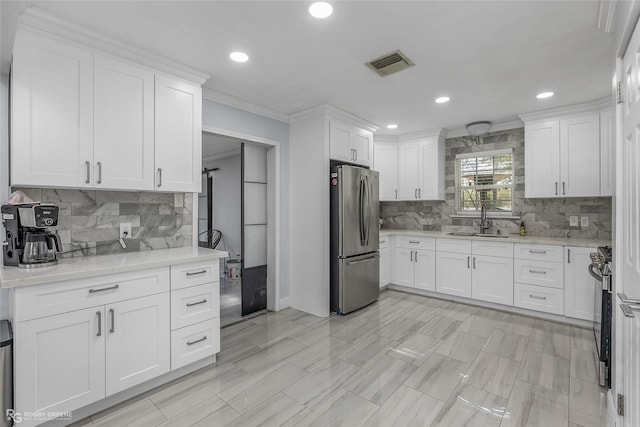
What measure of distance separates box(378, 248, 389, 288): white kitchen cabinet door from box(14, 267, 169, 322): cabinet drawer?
3061 mm

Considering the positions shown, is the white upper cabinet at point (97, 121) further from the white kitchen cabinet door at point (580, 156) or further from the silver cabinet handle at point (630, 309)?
the white kitchen cabinet door at point (580, 156)

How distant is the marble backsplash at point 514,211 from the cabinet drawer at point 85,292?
4147mm

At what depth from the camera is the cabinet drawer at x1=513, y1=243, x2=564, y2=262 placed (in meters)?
3.34

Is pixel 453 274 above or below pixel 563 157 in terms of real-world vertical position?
below

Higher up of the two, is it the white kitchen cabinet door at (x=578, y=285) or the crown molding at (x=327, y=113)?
the crown molding at (x=327, y=113)

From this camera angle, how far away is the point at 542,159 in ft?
12.3

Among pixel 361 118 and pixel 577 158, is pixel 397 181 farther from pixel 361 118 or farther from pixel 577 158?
pixel 577 158

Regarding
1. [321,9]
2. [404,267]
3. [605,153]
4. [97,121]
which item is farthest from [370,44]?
[404,267]

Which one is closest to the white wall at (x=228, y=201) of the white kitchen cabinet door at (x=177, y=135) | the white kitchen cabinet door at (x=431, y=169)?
the white kitchen cabinet door at (x=177, y=135)

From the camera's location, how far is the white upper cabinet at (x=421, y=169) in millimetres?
4656

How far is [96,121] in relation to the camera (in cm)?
210

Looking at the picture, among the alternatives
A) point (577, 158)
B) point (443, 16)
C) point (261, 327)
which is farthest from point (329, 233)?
point (577, 158)

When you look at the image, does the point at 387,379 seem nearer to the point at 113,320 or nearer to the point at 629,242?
the point at 629,242

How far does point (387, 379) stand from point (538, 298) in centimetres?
237
